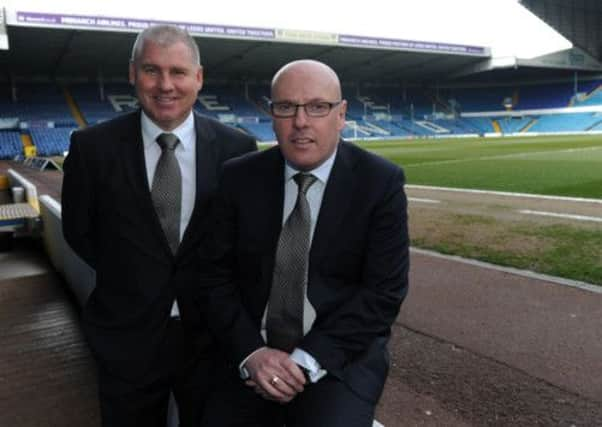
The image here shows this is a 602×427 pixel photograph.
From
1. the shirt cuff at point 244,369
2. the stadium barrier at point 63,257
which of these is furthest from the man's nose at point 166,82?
the stadium barrier at point 63,257

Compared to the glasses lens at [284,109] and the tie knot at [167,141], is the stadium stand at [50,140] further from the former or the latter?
the glasses lens at [284,109]

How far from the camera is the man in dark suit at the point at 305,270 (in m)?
1.97

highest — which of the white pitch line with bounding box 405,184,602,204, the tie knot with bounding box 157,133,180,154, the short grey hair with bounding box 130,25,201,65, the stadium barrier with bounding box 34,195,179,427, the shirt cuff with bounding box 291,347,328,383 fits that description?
the short grey hair with bounding box 130,25,201,65

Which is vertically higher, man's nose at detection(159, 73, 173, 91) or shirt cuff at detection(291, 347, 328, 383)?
man's nose at detection(159, 73, 173, 91)

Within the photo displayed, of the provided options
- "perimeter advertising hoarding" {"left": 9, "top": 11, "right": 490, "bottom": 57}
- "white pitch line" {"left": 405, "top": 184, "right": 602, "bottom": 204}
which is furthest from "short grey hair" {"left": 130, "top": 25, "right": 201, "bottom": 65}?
"perimeter advertising hoarding" {"left": 9, "top": 11, "right": 490, "bottom": 57}

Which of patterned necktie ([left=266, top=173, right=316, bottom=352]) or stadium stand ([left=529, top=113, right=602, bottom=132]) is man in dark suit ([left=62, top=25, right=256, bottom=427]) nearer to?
patterned necktie ([left=266, top=173, right=316, bottom=352])

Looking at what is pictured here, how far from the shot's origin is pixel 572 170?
15.0 metres

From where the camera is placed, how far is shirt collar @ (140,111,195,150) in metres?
2.17

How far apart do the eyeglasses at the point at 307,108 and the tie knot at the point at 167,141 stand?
1.56 feet

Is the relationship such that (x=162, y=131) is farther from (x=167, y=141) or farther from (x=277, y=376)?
(x=277, y=376)

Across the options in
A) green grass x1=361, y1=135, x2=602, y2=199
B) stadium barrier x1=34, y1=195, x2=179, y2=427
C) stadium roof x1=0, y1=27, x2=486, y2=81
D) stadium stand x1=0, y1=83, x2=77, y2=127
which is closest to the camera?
stadium barrier x1=34, y1=195, x2=179, y2=427

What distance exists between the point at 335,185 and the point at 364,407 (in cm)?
88

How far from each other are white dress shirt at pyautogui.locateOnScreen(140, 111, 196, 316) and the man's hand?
47cm

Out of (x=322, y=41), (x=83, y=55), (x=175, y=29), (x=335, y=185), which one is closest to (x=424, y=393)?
(x=335, y=185)
